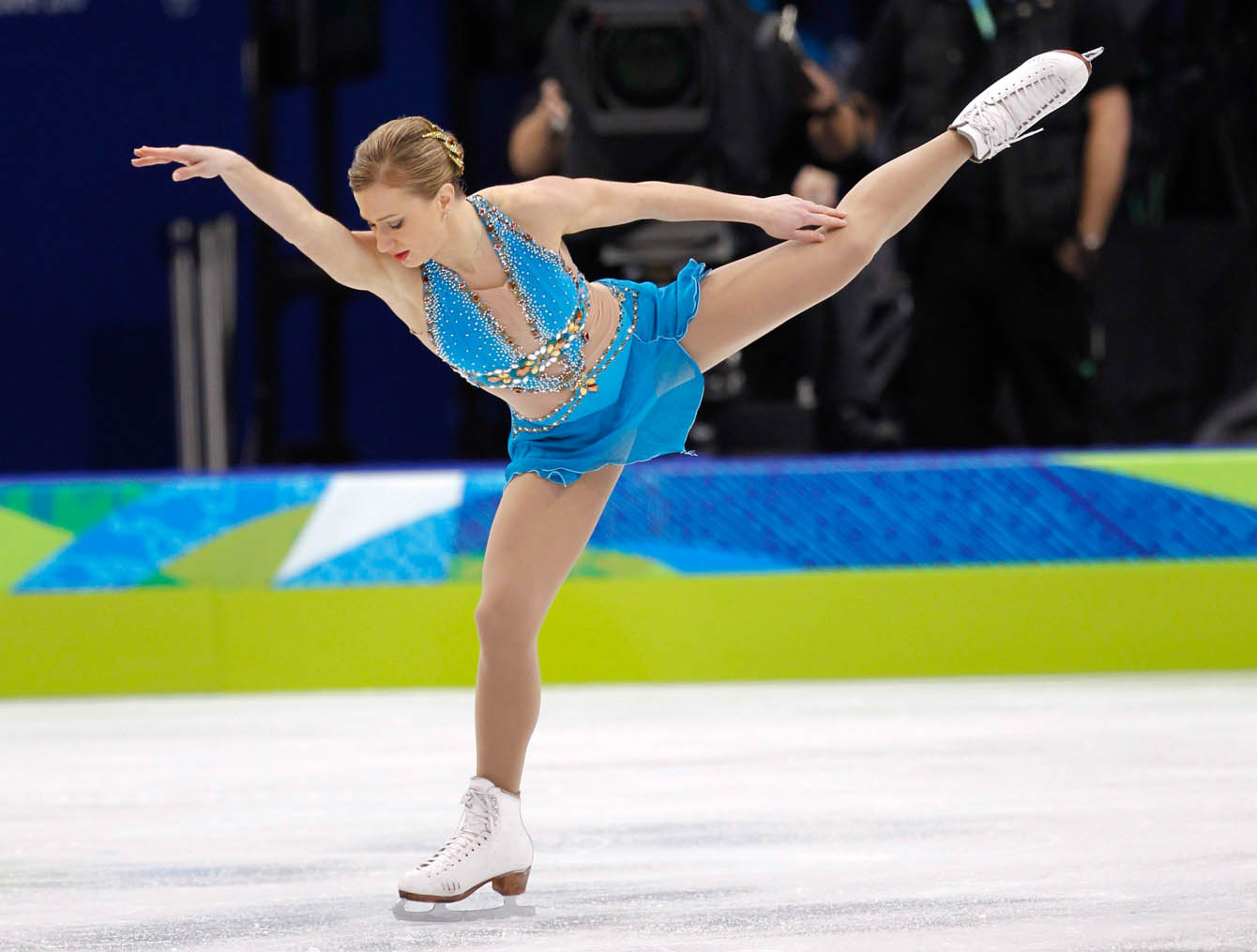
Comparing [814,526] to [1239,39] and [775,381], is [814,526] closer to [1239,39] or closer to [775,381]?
[775,381]

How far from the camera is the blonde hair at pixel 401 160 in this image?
2.16m

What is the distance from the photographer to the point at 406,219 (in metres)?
2.19

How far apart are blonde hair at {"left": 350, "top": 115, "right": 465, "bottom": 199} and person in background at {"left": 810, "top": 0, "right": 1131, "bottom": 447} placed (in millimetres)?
2193

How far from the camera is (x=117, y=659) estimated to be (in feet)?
13.7

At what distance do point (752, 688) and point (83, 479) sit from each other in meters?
1.68

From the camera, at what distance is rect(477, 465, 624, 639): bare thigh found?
2227mm

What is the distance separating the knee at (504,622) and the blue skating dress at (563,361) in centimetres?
20

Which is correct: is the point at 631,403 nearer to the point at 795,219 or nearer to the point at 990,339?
the point at 795,219

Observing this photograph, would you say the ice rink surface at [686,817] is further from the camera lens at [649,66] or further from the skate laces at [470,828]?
the camera lens at [649,66]

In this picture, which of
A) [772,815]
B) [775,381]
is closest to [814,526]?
[775,381]

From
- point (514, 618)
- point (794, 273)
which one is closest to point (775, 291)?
point (794, 273)

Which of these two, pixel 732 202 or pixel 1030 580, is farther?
pixel 1030 580

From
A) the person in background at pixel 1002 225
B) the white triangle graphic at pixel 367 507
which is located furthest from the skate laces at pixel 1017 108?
the white triangle graphic at pixel 367 507

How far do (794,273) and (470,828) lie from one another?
92cm
